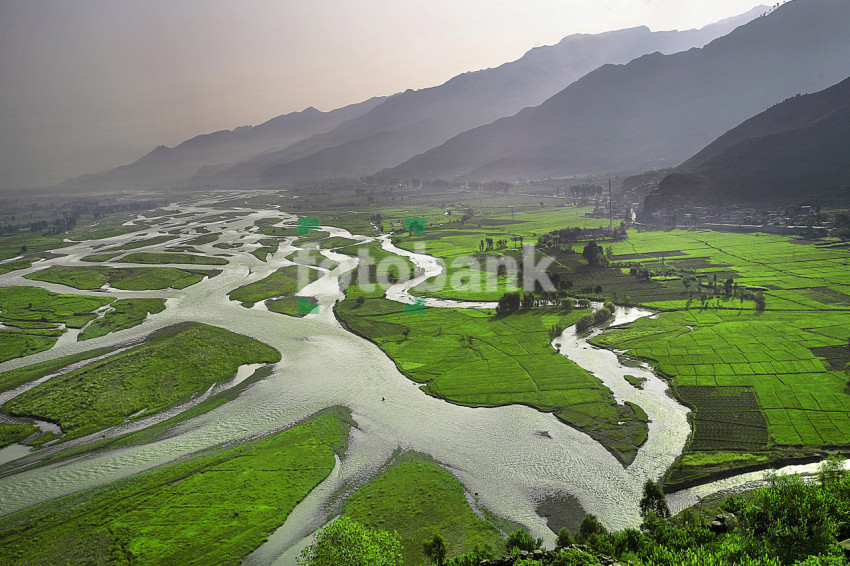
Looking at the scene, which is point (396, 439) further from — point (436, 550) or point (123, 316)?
point (123, 316)

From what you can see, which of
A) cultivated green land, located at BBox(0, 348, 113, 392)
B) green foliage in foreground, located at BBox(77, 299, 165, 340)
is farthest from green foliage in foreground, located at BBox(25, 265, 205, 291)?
cultivated green land, located at BBox(0, 348, 113, 392)

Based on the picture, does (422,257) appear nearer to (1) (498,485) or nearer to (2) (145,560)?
(1) (498,485)

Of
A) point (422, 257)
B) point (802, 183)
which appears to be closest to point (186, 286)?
point (422, 257)

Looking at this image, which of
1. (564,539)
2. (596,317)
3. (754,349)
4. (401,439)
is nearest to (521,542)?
(564,539)

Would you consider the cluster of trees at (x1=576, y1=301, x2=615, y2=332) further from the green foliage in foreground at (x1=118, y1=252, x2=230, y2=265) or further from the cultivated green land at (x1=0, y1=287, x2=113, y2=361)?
the green foliage in foreground at (x1=118, y1=252, x2=230, y2=265)

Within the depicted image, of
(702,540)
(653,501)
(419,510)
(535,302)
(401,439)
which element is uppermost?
(535,302)
